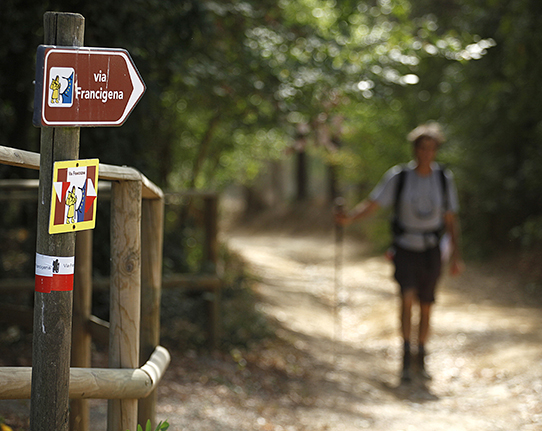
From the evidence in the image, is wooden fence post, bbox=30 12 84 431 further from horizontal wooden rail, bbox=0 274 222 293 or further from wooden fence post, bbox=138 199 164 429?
horizontal wooden rail, bbox=0 274 222 293

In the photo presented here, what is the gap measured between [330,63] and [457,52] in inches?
51.3

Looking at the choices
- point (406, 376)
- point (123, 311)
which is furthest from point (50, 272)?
point (406, 376)

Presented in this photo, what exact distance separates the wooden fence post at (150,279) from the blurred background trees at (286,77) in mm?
2289

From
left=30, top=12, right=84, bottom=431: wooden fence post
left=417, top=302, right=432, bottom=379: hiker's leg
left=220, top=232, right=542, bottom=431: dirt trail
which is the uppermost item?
left=30, top=12, right=84, bottom=431: wooden fence post

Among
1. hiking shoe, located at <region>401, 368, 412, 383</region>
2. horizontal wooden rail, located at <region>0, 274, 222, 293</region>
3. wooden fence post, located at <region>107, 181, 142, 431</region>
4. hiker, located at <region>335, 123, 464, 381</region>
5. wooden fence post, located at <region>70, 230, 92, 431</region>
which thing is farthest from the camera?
hiking shoe, located at <region>401, 368, 412, 383</region>

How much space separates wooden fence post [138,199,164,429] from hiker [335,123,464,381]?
3001 mm

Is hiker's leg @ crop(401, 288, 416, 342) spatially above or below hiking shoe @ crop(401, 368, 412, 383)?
above

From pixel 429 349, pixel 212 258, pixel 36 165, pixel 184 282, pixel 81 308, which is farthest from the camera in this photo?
pixel 429 349

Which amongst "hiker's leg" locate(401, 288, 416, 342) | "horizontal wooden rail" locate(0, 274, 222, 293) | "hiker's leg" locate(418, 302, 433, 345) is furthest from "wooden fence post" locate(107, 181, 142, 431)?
"hiker's leg" locate(418, 302, 433, 345)

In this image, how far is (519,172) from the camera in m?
12.2

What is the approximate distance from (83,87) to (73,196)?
1.19 ft

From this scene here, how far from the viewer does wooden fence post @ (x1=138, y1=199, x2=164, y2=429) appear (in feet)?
9.61

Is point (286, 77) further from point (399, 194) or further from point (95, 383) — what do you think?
point (95, 383)

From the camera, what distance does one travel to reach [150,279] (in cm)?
295
